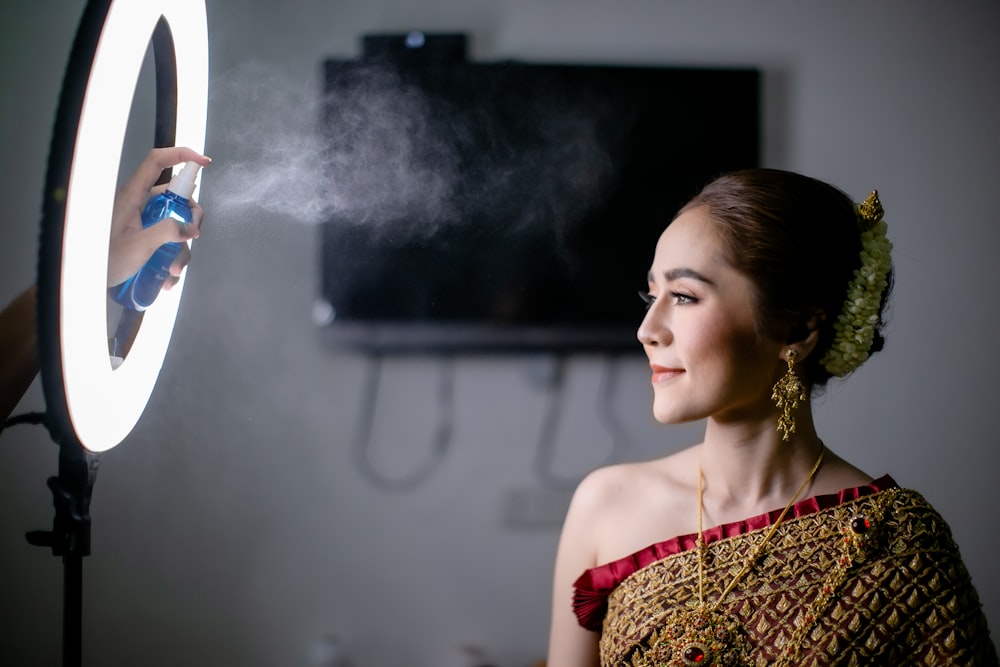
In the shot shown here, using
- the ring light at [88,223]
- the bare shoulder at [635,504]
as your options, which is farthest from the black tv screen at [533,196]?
the ring light at [88,223]

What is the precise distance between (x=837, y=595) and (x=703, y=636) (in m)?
0.20

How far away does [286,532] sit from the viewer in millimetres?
1799

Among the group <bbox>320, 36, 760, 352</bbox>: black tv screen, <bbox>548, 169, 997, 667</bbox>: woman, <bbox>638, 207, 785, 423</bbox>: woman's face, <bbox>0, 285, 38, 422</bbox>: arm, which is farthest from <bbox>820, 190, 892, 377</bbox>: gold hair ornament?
<bbox>0, 285, 38, 422</bbox>: arm

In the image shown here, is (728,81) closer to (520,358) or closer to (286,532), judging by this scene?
(520,358)

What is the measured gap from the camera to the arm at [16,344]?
846mm

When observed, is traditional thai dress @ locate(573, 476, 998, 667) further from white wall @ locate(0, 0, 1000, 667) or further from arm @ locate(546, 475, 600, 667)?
white wall @ locate(0, 0, 1000, 667)

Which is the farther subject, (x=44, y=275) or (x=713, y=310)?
(x=713, y=310)

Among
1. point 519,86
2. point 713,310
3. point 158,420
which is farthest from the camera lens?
point 519,86

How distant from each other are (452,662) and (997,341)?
1601mm

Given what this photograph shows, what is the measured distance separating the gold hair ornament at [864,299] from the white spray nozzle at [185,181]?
0.95m

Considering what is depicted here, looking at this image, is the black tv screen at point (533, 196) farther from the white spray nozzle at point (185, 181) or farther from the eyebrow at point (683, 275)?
the white spray nozzle at point (185, 181)

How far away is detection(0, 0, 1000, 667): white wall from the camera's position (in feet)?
5.48

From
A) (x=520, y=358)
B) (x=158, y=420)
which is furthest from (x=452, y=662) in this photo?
(x=158, y=420)

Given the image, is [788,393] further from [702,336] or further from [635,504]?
[635,504]
